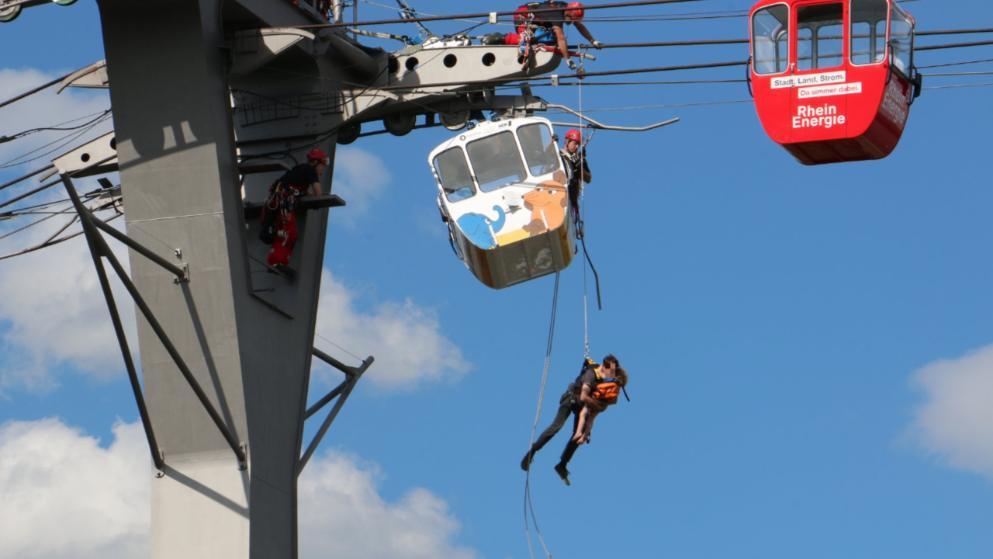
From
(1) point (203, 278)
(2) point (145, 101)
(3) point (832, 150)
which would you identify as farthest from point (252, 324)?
(3) point (832, 150)

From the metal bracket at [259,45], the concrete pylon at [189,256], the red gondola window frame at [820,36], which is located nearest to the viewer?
the red gondola window frame at [820,36]

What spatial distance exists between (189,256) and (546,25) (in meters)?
5.85

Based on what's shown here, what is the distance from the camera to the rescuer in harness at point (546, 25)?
111 feet

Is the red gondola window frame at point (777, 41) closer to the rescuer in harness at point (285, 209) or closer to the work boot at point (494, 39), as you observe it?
the work boot at point (494, 39)

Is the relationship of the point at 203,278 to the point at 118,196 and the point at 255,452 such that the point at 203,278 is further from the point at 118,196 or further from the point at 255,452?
the point at 118,196

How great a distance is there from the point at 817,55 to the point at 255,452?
9008 mm

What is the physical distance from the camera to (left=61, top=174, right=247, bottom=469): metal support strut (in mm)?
31922

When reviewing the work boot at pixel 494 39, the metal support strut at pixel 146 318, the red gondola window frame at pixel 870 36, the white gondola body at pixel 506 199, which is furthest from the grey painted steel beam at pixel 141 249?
the red gondola window frame at pixel 870 36

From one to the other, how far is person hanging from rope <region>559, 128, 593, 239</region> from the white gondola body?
158mm

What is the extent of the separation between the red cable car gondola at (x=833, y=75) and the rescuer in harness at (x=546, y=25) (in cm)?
257

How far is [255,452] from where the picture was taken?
108 ft

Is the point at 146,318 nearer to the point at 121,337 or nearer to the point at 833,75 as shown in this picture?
the point at 121,337

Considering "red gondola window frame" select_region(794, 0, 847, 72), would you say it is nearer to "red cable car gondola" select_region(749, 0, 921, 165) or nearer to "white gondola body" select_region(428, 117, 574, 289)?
"red cable car gondola" select_region(749, 0, 921, 165)

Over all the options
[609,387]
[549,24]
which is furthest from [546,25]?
[609,387]
